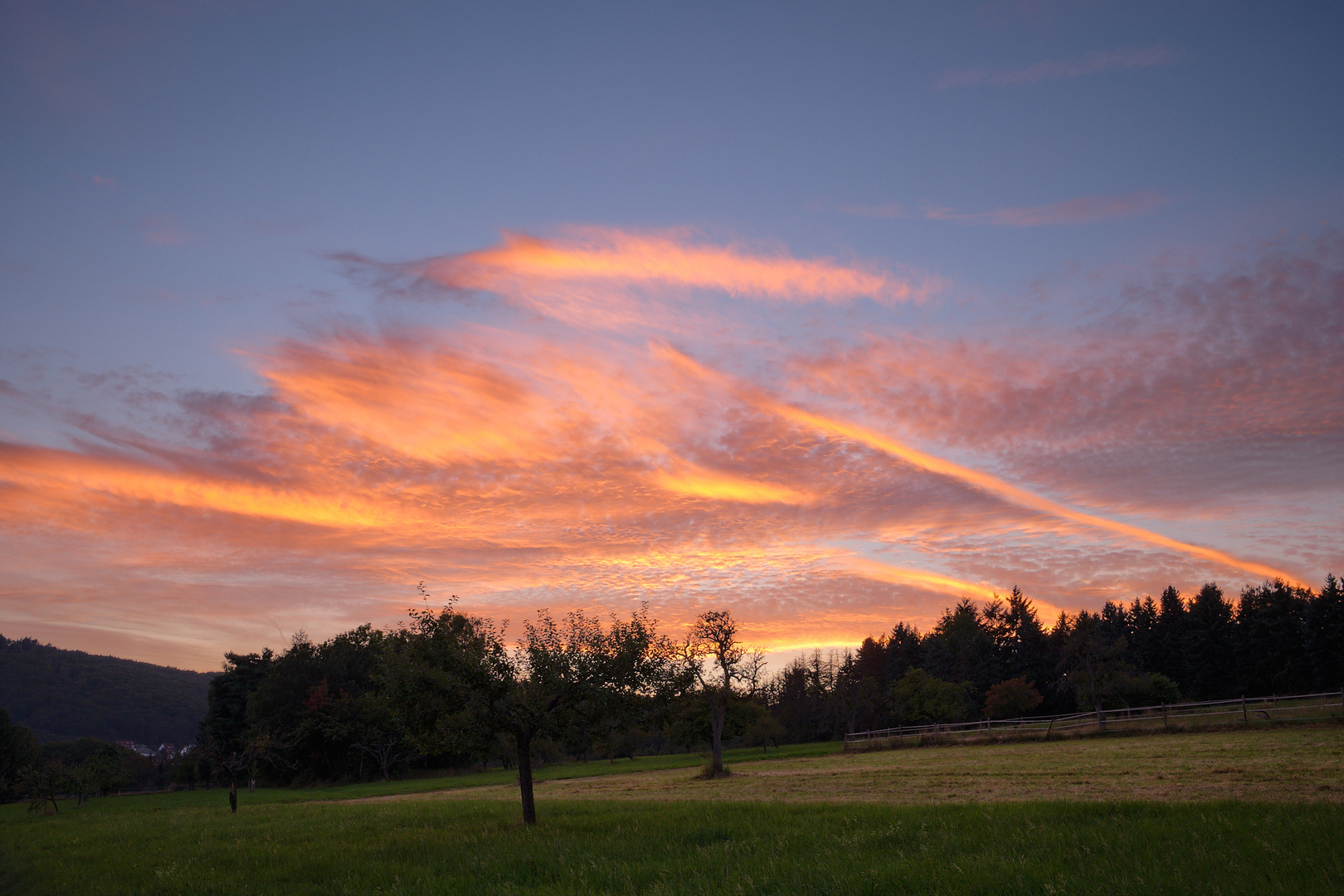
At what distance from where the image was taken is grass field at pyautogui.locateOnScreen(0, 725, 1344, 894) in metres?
10.8

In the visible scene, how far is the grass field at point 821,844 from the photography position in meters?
10.8

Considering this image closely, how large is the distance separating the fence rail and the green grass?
4096 cm

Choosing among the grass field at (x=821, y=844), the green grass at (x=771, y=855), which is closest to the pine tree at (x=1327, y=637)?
the grass field at (x=821, y=844)

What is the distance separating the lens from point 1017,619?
142000 mm

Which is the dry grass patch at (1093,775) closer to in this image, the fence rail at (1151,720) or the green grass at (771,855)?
the fence rail at (1151,720)

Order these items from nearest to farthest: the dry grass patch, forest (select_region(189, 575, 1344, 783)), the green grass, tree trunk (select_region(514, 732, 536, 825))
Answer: the green grass, the dry grass patch, tree trunk (select_region(514, 732, 536, 825)), forest (select_region(189, 575, 1344, 783))

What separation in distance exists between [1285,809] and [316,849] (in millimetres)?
22877

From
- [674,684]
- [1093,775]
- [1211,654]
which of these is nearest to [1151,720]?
[1093,775]

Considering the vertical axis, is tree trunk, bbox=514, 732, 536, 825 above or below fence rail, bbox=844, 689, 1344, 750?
above

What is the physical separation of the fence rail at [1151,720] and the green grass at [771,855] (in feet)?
134

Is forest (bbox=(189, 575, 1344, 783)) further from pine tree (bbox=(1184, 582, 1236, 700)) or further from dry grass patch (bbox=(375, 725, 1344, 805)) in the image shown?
dry grass patch (bbox=(375, 725, 1344, 805))

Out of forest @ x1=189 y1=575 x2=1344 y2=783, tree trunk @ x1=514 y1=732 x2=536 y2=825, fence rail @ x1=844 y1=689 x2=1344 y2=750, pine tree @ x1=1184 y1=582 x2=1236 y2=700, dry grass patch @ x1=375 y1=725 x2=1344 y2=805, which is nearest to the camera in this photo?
dry grass patch @ x1=375 y1=725 x2=1344 y2=805

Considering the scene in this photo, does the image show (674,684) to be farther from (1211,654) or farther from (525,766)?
(1211,654)

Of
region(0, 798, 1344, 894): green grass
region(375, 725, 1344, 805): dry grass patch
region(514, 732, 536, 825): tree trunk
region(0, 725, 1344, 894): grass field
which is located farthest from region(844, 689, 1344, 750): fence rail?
region(514, 732, 536, 825): tree trunk
